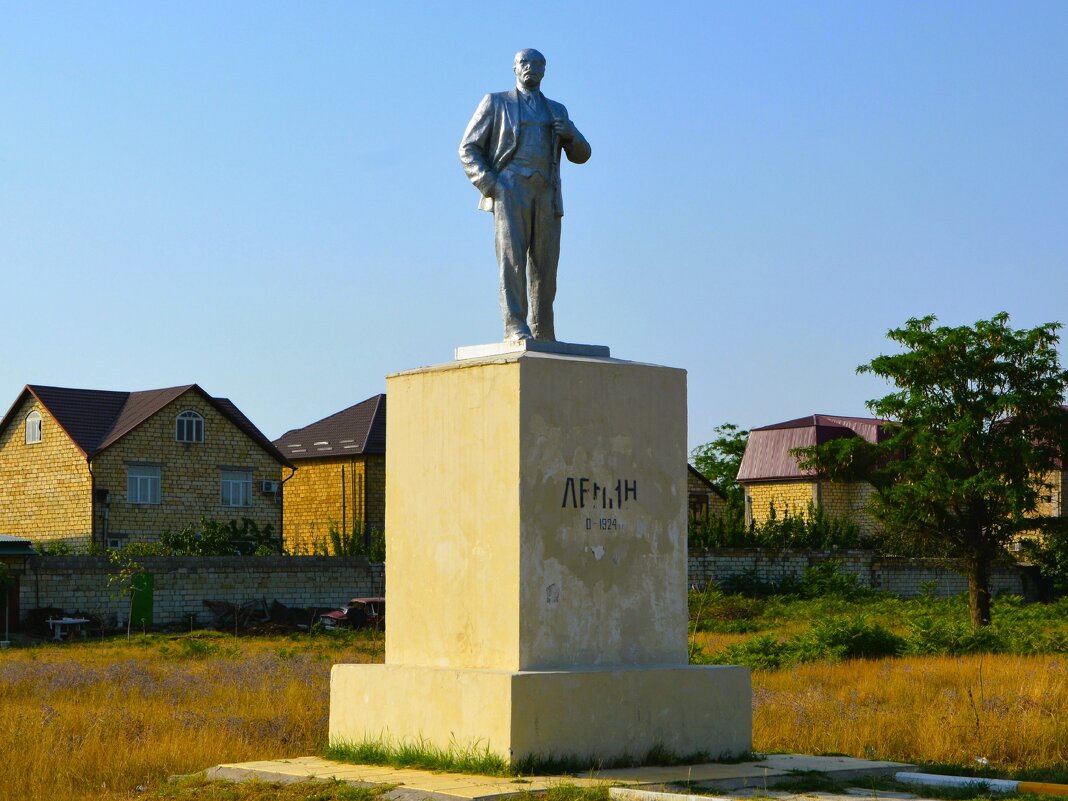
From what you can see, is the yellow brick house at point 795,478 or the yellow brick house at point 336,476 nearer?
the yellow brick house at point 336,476

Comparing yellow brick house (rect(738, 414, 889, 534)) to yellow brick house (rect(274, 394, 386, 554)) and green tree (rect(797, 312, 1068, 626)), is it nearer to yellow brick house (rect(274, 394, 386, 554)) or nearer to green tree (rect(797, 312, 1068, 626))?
yellow brick house (rect(274, 394, 386, 554))

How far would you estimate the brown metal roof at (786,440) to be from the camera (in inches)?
2447

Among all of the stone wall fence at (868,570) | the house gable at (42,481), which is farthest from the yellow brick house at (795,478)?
the house gable at (42,481)

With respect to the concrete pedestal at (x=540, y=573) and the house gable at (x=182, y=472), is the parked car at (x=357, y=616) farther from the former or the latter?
the concrete pedestal at (x=540, y=573)

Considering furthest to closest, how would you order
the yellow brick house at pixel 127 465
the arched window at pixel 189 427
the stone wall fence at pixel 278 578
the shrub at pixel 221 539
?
1. the arched window at pixel 189 427
2. the yellow brick house at pixel 127 465
3. the shrub at pixel 221 539
4. the stone wall fence at pixel 278 578

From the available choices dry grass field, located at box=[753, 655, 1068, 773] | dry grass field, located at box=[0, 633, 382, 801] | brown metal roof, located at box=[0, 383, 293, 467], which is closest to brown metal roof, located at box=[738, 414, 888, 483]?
brown metal roof, located at box=[0, 383, 293, 467]

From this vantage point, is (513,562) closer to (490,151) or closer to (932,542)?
(490,151)

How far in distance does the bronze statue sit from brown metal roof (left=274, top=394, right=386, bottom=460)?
44.5m

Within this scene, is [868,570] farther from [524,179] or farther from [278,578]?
[524,179]

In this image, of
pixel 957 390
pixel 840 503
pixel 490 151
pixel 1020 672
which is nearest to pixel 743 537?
pixel 840 503

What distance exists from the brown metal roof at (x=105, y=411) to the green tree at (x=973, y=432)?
24514mm

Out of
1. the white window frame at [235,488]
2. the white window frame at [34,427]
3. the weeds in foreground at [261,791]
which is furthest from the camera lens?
the white window frame at [235,488]

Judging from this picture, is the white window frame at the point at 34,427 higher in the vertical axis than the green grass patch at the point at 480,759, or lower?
higher

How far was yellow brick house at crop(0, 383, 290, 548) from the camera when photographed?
47719 millimetres
